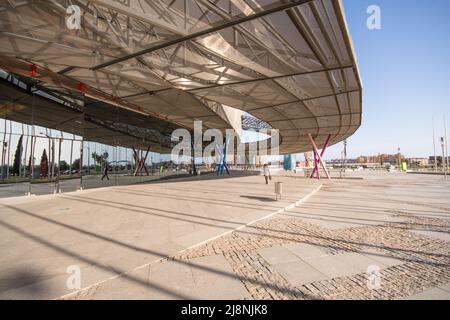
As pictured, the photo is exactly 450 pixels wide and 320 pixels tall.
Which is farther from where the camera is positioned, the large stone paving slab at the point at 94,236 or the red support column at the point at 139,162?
the red support column at the point at 139,162

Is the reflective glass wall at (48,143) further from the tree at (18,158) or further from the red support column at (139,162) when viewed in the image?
the red support column at (139,162)

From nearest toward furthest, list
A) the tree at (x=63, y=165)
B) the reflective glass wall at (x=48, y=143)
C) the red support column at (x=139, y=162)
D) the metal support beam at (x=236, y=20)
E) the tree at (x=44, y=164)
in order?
1. the metal support beam at (x=236, y=20)
2. the reflective glass wall at (x=48, y=143)
3. the tree at (x=44, y=164)
4. the tree at (x=63, y=165)
5. the red support column at (x=139, y=162)

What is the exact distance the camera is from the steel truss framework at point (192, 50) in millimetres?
7613

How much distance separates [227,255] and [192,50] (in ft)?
32.4

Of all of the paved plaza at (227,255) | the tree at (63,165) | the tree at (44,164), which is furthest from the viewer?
the tree at (63,165)

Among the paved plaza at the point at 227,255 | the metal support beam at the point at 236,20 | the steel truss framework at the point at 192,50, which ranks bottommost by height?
the paved plaza at the point at 227,255

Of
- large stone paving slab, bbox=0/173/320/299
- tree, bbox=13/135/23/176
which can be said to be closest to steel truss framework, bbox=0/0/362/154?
tree, bbox=13/135/23/176

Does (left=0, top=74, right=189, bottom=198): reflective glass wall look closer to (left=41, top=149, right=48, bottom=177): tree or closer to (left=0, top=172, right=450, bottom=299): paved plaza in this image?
(left=41, top=149, right=48, bottom=177): tree

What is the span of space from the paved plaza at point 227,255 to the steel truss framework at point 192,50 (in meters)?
6.27

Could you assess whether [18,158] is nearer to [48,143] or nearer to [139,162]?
[48,143]

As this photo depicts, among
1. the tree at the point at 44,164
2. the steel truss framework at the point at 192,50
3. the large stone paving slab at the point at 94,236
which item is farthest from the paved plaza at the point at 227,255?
the tree at the point at 44,164

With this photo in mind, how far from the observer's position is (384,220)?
7.71 metres
